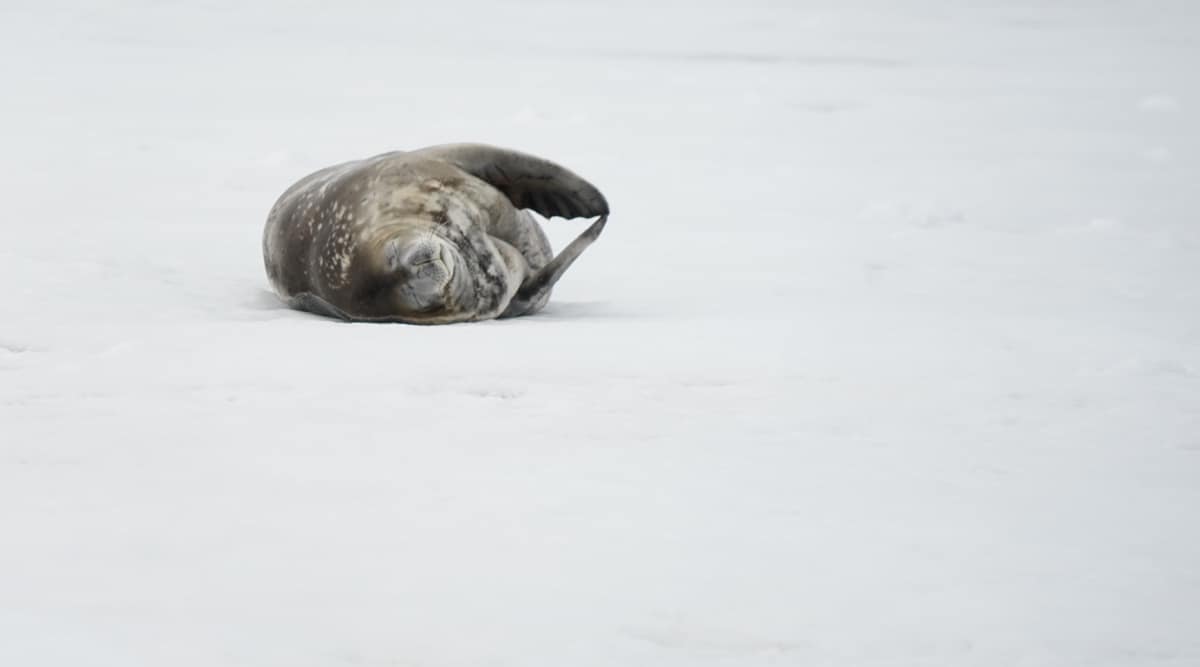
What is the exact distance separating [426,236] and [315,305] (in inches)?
20.5

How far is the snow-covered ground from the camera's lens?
8.20 feet

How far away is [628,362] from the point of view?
13.4ft

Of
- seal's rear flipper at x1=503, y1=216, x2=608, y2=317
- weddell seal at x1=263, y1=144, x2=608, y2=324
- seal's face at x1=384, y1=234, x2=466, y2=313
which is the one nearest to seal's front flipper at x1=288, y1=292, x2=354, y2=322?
weddell seal at x1=263, y1=144, x2=608, y2=324

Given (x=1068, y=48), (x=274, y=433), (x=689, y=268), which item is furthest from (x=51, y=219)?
(x=1068, y=48)

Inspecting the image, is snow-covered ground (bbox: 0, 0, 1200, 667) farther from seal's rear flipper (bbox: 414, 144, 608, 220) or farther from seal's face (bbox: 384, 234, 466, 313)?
seal's rear flipper (bbox: 414, 144, 608, 220)

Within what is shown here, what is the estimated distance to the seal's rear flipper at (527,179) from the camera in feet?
16.7

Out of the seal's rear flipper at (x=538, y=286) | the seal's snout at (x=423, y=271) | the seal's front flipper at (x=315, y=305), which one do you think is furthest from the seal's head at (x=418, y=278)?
the seal's rear flipper at (x=538, y=286)

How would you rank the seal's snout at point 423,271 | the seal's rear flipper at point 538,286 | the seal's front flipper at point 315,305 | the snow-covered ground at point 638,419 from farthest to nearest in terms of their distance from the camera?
the seal's rear flipper at point 538,286
the seal's front flipper at point 315,305
the seal's snout at point 423,271
the snow-covered ground at point 638,419

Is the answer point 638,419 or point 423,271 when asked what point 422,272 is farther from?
point 638,419

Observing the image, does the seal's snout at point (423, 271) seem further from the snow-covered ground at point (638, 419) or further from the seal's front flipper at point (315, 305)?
the seal's front flipper at point (315, 305)

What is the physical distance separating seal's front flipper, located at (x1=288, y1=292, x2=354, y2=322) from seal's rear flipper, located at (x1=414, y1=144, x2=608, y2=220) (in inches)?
21.1

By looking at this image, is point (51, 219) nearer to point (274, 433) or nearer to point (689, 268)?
point (689, 268)

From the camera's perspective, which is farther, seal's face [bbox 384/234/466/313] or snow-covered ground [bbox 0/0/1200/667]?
seal's face [bbox 384/234/466/313]

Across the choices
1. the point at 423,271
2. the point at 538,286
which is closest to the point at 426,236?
the point at 423,271
